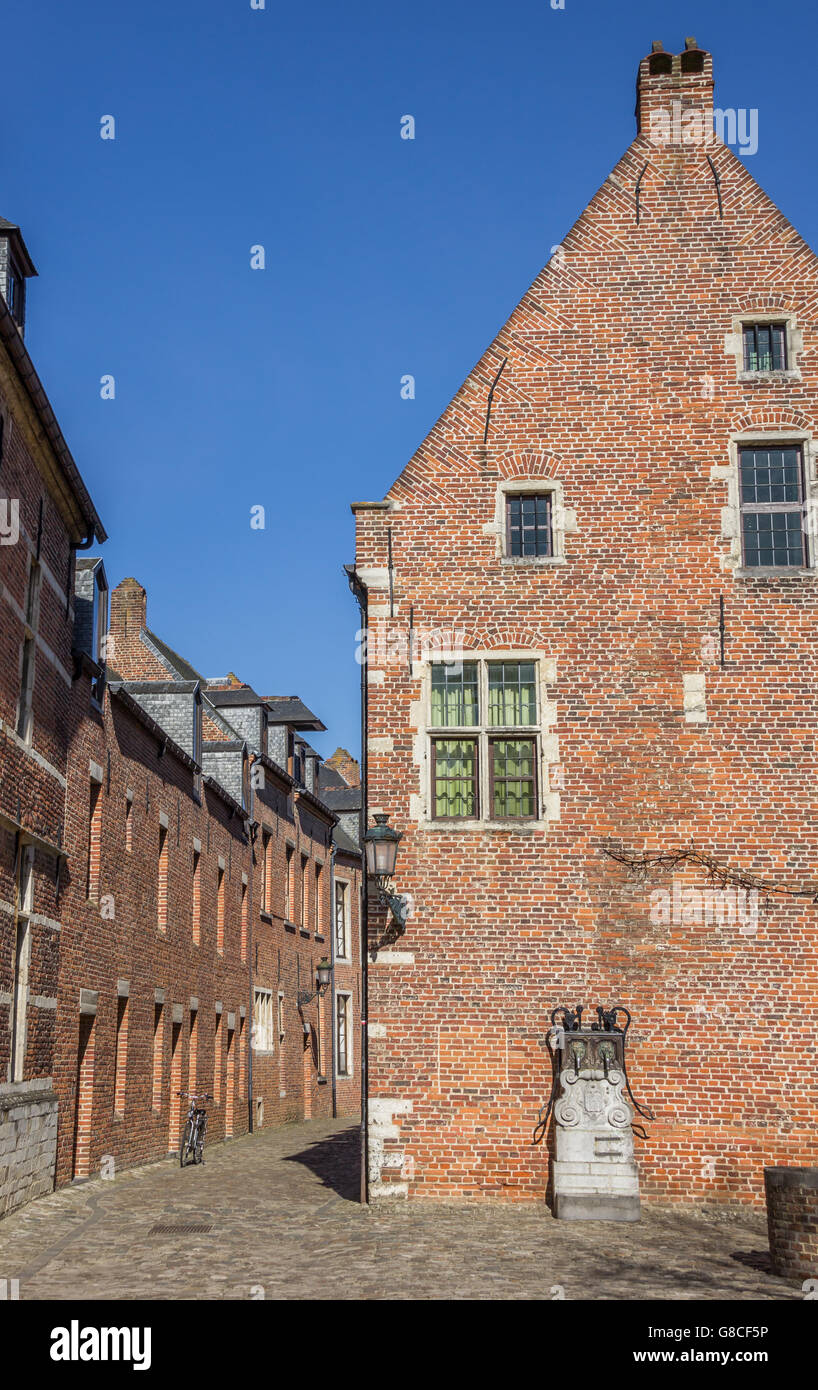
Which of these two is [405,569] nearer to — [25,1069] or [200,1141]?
[25,1069]

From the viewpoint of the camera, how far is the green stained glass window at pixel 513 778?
15.8 metres

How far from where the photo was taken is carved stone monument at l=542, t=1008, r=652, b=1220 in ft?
45.9

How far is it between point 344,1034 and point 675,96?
93.3 feet

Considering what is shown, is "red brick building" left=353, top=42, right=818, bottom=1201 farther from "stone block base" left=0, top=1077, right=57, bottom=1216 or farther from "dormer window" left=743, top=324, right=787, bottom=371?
"stone block base" left=0, top=1077, right=57, bottom=1216

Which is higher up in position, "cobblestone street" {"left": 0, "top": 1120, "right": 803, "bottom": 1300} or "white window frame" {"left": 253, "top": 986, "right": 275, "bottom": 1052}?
"white window frame" {"left": 253, "top": 986, "right": 275, "bottom": 1052}

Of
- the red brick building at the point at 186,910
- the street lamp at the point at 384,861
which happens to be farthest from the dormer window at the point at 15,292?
the street lamp at the point at 384,861

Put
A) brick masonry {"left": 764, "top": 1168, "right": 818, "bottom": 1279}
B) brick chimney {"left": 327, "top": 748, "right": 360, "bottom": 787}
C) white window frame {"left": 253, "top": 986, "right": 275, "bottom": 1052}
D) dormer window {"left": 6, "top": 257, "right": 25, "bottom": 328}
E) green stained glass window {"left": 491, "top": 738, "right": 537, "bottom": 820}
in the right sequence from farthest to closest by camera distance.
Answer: brick chimney {"left": 327, "top": 748, "right": 360, "bottom": 787} < white window frame {"left": 253, "top": 986, "right": 275, "bottom": 1052} < green stained glass window {"left": 491, "top": 738, "right": 537, "bottom": 820} < dormer window {"left": 6, "top": 257, "right": 25, "bottom": 328} < brick masonry {"left": 764, "top": 1168, "right": 818, "bottom": 1279}

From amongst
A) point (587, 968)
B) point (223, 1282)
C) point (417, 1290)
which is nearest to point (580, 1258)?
point (417, 1290)

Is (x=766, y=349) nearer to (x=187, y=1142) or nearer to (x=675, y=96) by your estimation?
(x=675, y=96)

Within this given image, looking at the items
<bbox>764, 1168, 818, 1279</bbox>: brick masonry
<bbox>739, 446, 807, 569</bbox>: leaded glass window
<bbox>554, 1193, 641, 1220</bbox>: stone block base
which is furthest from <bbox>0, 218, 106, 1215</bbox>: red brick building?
<bbox>739, 446, 807, 569</bbox>: leaded glass window

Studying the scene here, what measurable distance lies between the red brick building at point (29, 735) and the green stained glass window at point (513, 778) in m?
5.16

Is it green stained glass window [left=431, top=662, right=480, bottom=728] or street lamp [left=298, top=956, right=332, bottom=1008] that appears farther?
street lamp [left=298, top=956, right=332, bottom=1008]

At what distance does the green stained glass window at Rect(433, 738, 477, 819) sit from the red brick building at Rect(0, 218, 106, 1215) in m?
4.51

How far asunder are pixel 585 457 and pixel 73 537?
683 cm
